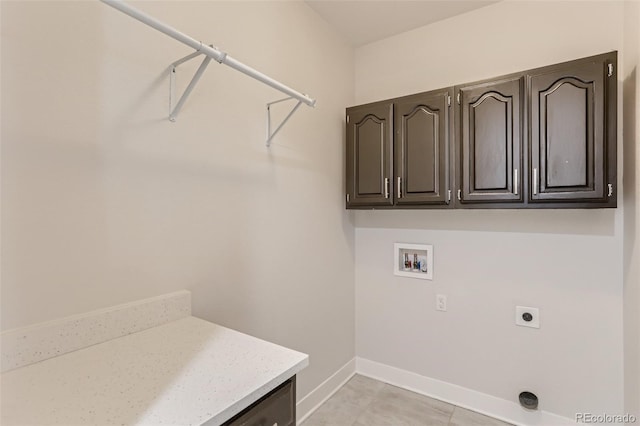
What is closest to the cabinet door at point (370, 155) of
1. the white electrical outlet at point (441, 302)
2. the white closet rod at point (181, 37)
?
the white electrical outlet at point (441, 302)

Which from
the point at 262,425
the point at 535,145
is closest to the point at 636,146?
the point at 535,145

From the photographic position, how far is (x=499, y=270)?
6.73ft

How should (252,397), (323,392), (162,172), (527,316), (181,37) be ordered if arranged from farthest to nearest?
(323,392), (527,316), (162,172), (181,37), (252,397)

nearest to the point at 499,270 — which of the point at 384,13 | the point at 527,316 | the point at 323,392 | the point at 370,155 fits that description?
the point at 527,316

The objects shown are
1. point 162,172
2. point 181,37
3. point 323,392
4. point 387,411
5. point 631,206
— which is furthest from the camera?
point 323,392

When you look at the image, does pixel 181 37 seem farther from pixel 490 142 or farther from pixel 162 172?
pixel 490 142

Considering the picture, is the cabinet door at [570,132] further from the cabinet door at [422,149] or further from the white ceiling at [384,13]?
the white ceiling at [384,13]

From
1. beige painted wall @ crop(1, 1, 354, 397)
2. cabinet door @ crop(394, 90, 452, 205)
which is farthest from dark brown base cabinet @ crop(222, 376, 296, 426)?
cabinet door @ crop(394, 90, 452, 205)

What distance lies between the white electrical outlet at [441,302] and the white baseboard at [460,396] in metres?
0.52

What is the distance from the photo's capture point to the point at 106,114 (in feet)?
3.55

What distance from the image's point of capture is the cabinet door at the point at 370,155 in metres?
2.12

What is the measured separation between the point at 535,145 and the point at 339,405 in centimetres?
202

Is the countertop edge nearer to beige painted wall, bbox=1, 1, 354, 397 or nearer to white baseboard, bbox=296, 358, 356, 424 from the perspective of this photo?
beige painted wall, bbox=1, 1, 354, 397

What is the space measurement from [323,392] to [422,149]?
1791 millimetres
